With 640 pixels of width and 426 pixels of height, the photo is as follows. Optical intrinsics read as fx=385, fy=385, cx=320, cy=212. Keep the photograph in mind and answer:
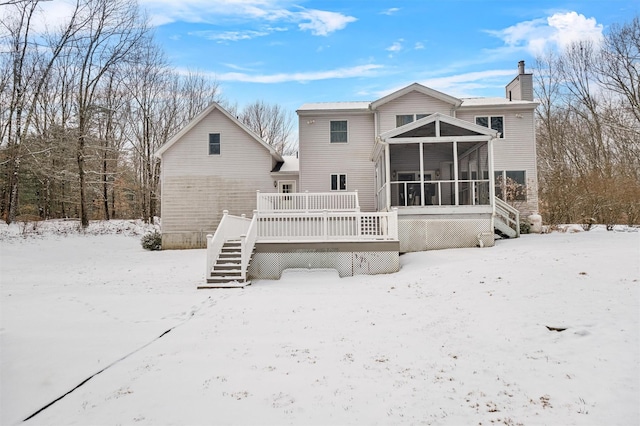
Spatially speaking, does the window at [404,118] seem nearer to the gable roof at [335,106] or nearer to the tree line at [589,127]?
the gable roof at [335,106]

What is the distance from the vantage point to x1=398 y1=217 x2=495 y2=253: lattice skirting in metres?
13.6

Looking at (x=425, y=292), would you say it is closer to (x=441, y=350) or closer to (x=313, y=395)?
(x=441, y=350)

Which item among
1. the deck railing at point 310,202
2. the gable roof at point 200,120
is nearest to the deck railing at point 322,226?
the deck railing at point 310,202

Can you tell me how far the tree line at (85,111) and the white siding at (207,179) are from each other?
6943mm

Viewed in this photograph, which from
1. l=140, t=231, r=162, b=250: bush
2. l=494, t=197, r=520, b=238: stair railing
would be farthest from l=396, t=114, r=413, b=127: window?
l=140, t=231, r=162, b=250: bush

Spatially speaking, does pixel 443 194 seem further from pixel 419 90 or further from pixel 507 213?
pixel 419 90

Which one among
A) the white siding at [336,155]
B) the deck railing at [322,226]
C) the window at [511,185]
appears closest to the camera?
the deck railing at [322,226]

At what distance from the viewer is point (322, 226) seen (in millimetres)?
11977

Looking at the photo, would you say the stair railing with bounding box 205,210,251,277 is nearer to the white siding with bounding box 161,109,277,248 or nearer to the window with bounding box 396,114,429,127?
the white siding with bounding box 161,109,277,248

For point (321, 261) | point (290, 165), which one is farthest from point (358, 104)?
point (321, 261)

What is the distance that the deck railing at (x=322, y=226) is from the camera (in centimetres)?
1176

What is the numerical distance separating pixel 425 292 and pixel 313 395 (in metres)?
5.01

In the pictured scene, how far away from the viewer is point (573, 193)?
18.6 metres

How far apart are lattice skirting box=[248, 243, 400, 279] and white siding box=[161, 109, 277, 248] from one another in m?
8.48
